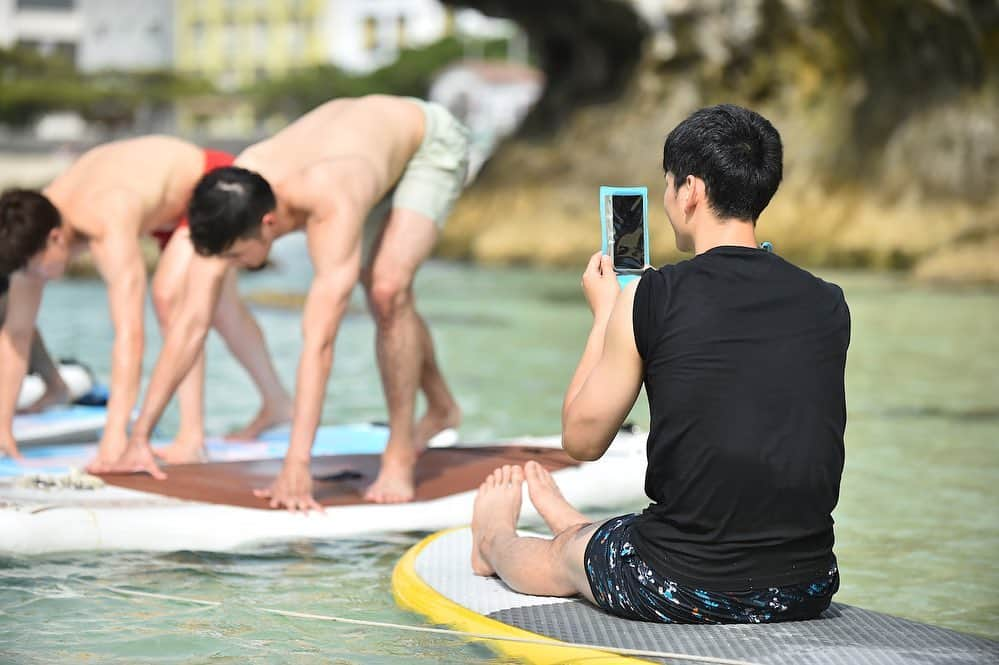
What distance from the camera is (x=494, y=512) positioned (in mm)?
4352

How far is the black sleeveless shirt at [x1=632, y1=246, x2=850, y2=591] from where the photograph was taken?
3307 millimetres

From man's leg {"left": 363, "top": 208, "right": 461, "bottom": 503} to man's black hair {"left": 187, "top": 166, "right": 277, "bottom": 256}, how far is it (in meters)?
0.68

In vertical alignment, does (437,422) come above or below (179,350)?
below

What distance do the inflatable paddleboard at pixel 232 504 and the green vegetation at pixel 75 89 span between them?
66638 mm

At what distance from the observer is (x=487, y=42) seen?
7712cm

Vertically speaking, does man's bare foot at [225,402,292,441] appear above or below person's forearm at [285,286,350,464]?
below

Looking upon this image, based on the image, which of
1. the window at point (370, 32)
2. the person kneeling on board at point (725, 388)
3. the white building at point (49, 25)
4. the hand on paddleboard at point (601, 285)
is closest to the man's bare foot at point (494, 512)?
the person kneeling on board at point (725, 388)

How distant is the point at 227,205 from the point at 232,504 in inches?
42.2

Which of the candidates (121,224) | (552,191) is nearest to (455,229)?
(552,191)

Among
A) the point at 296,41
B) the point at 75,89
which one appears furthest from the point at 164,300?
the point at 296,41

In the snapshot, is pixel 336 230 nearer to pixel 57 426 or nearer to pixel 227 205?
pixel 227 205

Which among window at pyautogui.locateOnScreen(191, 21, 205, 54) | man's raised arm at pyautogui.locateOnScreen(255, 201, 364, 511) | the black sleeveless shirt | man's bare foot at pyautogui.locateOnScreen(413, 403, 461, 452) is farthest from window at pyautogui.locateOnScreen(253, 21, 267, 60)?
the black sleeveless shirt

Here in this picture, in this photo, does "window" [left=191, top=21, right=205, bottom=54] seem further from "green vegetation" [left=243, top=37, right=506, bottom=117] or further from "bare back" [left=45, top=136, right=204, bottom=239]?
"bare back" [left=45, top=136, right=204, bottom=239]

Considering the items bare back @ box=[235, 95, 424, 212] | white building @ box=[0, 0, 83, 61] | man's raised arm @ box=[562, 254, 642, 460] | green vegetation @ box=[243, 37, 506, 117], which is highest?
white building @ box=[0, 0, 83, 61]
